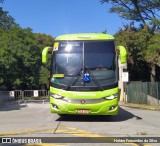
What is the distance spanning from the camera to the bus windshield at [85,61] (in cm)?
1511

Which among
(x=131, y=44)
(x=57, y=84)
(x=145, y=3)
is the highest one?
(x=145, y=3)

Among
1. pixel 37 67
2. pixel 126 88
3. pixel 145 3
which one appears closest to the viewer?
pixel 126 88

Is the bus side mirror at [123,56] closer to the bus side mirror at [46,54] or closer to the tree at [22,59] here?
the bus side mirror at [46,54]

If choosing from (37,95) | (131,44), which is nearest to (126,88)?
(131,44)

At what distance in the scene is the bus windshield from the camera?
15.1 meters

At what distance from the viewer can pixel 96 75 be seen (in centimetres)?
1511

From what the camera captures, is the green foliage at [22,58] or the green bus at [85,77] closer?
the green bus at [85,77]

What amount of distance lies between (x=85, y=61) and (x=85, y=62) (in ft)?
0.13

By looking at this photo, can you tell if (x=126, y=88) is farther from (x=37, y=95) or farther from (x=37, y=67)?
(x=37, y=67)

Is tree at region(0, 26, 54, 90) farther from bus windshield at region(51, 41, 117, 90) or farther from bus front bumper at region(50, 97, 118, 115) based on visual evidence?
bus front bumper at region(50, 97, 118, 115)

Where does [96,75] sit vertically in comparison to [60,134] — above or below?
above

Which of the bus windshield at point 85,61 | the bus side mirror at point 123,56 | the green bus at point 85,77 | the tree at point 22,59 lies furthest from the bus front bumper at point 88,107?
the tree at point 22,59

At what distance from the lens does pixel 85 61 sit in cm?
1534

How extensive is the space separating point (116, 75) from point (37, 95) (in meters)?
19.3
